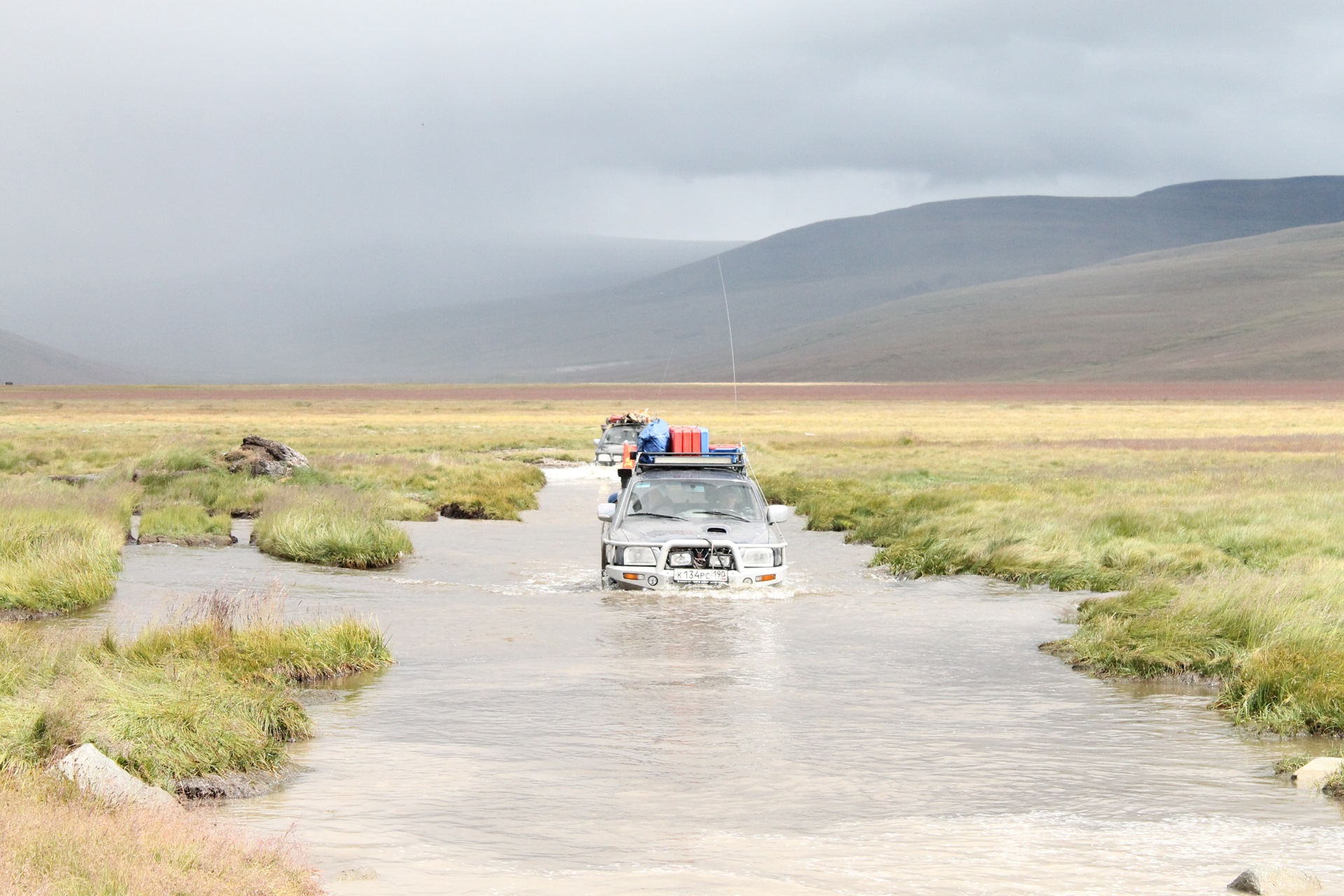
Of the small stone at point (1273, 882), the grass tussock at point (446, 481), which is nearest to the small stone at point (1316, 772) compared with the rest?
the small stone at point (1273, 882)

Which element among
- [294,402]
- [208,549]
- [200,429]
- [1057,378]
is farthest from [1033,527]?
[1057,378]

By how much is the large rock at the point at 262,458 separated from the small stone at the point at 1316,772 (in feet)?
90.4

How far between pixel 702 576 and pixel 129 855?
33.1 feet

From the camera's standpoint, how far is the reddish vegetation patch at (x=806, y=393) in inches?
5310

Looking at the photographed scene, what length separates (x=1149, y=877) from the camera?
695 centimetres

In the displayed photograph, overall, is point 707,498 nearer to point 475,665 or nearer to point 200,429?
point 475,665

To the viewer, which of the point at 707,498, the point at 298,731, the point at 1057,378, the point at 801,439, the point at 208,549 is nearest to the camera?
the point at 298,731

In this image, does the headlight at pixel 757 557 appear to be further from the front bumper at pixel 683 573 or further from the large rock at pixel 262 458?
the large rock at pixel 262 458

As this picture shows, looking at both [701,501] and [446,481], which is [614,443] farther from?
[701,501]

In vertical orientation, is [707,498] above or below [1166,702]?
above

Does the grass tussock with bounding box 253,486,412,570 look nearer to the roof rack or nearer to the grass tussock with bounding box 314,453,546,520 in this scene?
the grass tussock with bounding box 314,453,546,520

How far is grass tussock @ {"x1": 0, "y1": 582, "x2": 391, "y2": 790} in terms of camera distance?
8133mm

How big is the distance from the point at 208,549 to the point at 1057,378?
179 metres

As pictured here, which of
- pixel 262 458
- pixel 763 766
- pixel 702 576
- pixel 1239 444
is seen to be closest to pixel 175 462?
pixel 262 458
